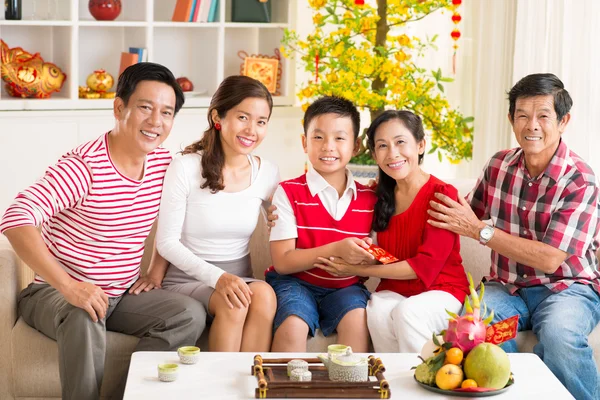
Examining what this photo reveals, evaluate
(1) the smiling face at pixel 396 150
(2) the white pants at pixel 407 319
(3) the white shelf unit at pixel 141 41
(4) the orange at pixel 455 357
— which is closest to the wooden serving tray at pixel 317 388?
(4) the orange at pixel 455 357

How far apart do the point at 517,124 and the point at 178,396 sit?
4.44 feet

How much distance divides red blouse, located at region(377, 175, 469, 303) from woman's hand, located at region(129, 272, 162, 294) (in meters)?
0.70

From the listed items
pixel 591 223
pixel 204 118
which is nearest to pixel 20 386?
pixel 591 223

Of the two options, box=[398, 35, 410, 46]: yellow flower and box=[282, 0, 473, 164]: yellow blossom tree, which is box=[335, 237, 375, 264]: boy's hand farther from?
box=[398, 35, 410, 46]: yellow flower

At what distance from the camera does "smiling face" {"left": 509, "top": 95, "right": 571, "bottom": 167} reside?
2645 millimetres

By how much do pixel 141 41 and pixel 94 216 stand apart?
2.52 m

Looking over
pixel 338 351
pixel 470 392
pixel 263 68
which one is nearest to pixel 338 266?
pixel 338 351

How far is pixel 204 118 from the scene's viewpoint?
4883 millimetres

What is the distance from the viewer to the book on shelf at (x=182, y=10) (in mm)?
4820

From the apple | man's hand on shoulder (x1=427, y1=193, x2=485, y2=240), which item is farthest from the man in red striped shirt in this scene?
the apple

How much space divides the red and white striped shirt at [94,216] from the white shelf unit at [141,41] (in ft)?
6.87

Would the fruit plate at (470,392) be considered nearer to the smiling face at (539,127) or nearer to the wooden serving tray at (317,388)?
the wooden serving tray at (317,388)

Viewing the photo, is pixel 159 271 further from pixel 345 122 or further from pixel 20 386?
pixel 345 122

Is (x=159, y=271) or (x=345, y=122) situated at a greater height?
(x=345, y=122)
